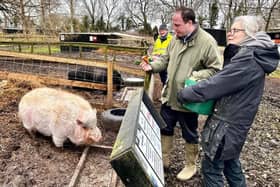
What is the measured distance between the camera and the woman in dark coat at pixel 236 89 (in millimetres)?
2002

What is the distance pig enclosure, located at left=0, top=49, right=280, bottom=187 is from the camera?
3148 mm

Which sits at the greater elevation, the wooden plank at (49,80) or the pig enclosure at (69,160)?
the wooden plank at (49,80)

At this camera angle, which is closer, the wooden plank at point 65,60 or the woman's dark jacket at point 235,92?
the woman's dark jacket at point 235,92

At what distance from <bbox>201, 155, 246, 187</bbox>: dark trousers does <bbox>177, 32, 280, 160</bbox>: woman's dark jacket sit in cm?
15

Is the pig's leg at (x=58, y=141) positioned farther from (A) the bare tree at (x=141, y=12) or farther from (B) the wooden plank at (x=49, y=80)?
(A) the bare tree at (x=141, y=12)

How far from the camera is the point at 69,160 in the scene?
358 cm

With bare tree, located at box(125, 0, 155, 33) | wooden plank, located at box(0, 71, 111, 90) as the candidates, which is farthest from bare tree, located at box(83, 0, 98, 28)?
wooden plank, located at box(0, 71, 111, 90)

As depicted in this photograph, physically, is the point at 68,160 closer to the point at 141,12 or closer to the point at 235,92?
the point at 235,92

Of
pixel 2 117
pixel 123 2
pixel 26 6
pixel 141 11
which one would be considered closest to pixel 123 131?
pixel 2 117

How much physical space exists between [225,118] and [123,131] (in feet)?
3.77

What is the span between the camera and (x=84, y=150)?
3.77 m

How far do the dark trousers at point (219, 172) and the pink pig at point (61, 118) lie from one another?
1774 millimetres

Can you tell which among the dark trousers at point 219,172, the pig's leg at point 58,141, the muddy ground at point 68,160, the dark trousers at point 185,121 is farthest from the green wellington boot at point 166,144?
the pig's leg at point 58,141

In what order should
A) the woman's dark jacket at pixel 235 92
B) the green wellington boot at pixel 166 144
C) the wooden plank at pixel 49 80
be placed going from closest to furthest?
the woman's dark jacket at pixel 235 92
the green wellington boot at pixel 166 144
the wooden plank at pixel 49 80
